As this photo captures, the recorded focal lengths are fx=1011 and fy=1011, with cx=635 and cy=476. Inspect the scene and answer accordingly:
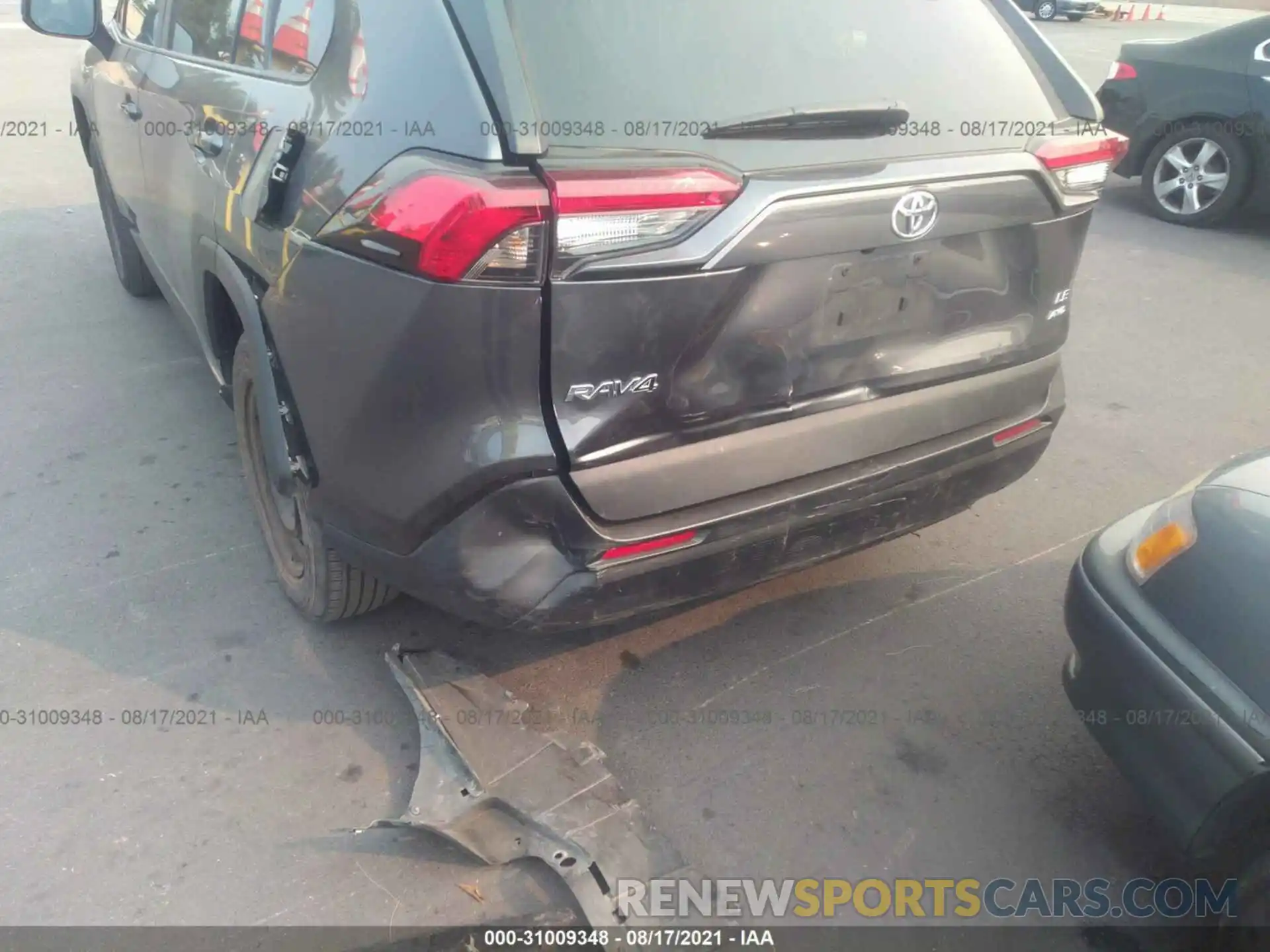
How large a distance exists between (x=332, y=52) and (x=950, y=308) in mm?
1497

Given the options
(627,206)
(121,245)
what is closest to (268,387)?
(627,206)

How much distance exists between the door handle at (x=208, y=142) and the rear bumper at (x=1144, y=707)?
2.39m

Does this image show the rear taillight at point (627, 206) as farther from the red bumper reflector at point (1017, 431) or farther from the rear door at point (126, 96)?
the rear door at point (126, 96)

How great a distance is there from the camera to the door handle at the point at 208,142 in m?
2.67

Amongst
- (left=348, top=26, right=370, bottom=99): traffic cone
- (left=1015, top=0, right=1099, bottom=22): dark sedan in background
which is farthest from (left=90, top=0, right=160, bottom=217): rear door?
(left=1015, top=0, right=1099, bottom=22): dark sedan in background

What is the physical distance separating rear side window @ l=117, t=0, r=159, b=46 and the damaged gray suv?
4.16 ft

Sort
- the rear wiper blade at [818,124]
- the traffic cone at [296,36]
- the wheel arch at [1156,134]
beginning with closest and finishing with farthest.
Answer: the rear wiper blade at [818,124], the traffic cone at [296,36], the wheel arch at [1156,134]

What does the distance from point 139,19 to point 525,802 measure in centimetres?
337

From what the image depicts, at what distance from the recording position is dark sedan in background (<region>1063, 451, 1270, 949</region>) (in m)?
1.73

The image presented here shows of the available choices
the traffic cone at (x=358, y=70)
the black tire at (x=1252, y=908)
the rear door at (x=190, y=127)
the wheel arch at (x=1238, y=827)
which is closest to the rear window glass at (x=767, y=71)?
the traffic cone at (x=358, y=70)

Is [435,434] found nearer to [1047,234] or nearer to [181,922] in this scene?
[181,922]

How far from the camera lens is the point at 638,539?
2.07 metres

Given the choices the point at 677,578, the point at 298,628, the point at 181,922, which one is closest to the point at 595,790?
the point at 677,578

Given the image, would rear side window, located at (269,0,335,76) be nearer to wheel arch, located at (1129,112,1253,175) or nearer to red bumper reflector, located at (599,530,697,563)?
red bumper reflector, located at (599,530,697,563)
